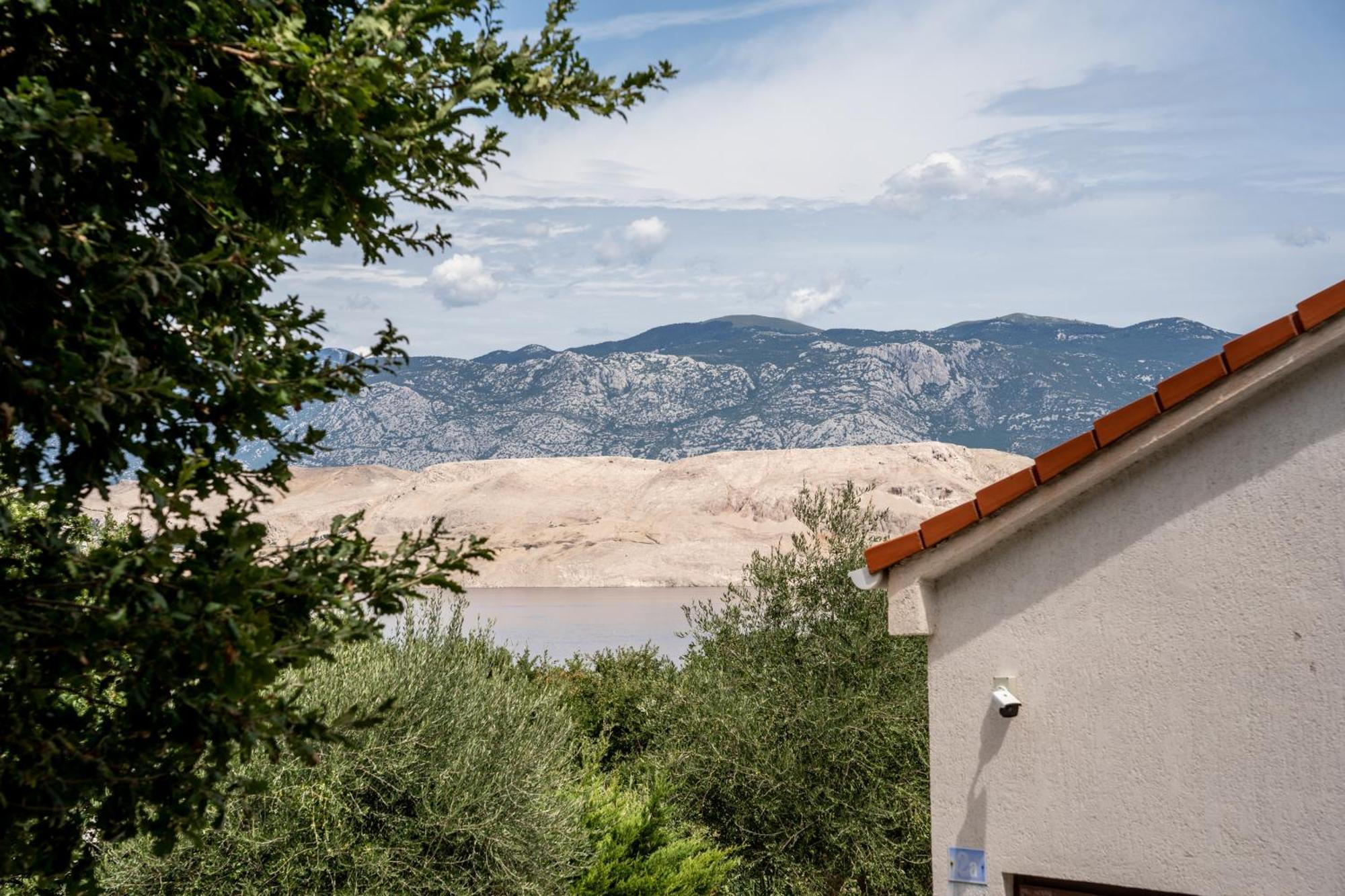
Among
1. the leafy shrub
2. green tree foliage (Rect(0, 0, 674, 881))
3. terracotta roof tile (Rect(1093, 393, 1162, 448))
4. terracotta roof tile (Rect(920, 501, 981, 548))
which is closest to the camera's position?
green tree foliage (Rect(0, 0, 674, 881))

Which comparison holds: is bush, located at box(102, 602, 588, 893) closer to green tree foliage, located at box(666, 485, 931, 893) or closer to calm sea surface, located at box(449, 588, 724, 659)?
green tree foliage, located at box(666, 485, 931, 893)

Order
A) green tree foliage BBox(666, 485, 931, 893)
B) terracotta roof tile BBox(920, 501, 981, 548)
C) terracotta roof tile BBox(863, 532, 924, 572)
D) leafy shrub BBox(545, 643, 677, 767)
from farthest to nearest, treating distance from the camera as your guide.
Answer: leafy shrub BBox(545, 643, 677, 767), green tree foliage BBox(666, 485, 931, 893), terracotta roof tile BBox(863, 532, 924, 572), terracotta roof tile BBox(920, 501, 981, 548)

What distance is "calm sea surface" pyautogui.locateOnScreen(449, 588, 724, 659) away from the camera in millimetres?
79375

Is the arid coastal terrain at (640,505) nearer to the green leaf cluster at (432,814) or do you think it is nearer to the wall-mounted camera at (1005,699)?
the green leaf cluster at (432,814)

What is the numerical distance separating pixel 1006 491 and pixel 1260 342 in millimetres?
1918

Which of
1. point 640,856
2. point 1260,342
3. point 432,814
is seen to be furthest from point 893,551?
point 640,856

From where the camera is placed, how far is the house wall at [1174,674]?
23.3 ft

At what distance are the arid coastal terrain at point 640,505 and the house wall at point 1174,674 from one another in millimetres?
88801

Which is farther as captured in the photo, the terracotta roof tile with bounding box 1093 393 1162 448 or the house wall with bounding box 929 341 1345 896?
the terracotta roof tile with bounding box 1093 393 1162 448

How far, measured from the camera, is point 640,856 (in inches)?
578

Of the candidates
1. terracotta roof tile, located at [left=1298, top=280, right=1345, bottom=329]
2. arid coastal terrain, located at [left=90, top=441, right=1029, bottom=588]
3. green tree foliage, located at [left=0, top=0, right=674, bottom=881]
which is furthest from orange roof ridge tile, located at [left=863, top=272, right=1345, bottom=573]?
arid coastal terrain, located at [left=90, top=441, right=1029, bottom=588]

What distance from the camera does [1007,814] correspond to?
816 cm

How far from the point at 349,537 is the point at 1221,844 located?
230 inches

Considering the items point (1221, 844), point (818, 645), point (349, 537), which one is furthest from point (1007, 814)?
point (818, 645)
